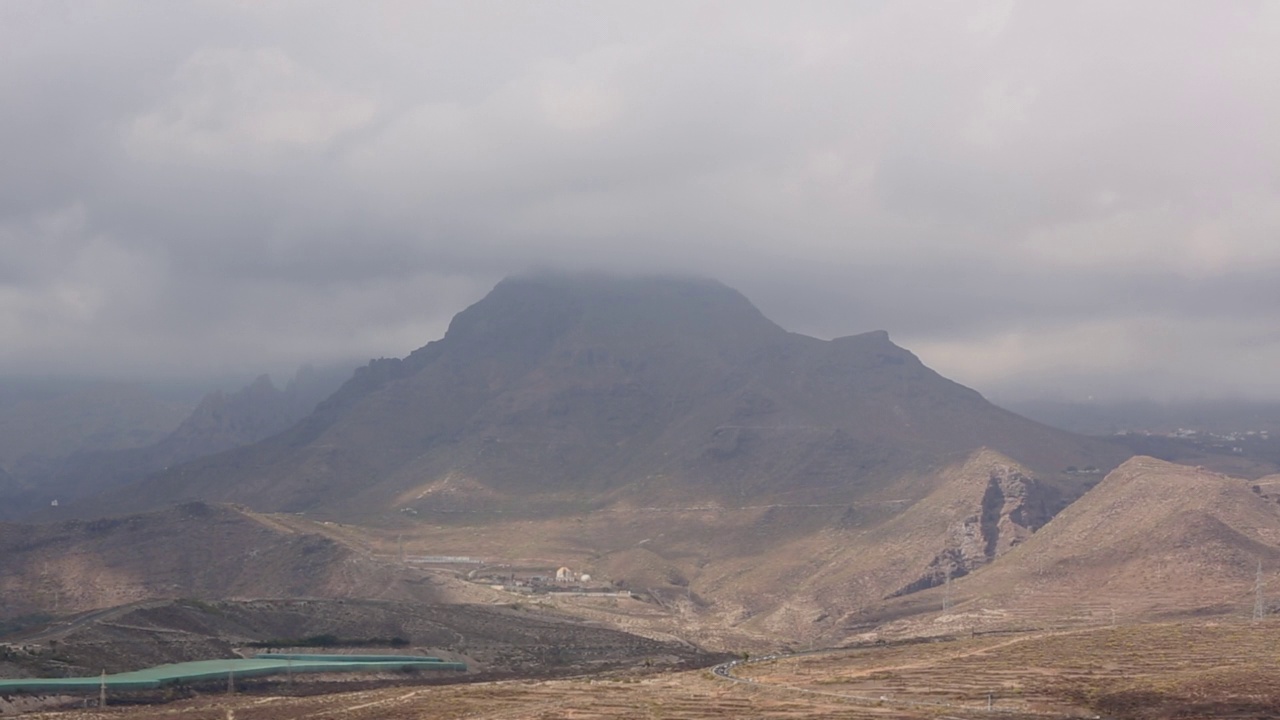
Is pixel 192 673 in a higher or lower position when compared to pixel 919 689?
higher

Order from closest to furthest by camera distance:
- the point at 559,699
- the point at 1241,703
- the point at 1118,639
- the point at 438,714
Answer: the point at 1241,703
the point at 438,714
the point at 559,699
the point at 1118,639

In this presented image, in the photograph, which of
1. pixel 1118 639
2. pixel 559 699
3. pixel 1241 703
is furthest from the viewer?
pixel 1118 639

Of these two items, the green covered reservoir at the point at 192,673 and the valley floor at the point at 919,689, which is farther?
the green covered reservoir at the point at 192,673

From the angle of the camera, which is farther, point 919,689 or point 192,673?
point 192,673

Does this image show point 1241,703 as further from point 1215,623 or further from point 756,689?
point 1215,623

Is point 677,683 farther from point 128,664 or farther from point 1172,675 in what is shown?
point 128,664

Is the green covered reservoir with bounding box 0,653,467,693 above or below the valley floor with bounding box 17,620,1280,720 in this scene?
above

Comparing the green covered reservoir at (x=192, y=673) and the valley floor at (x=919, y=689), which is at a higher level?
the green covered reservoir at (x=192, y=673)

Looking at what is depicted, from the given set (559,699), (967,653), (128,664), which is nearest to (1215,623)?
(967,653)

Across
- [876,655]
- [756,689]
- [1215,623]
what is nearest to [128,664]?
[756,689]

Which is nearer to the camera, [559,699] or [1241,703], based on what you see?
[1241,703]

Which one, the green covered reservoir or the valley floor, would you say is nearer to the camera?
the valley floor
